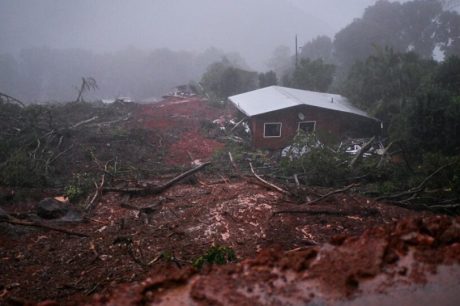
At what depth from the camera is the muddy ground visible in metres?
1.42

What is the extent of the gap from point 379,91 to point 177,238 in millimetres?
16984

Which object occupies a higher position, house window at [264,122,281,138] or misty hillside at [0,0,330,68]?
misty hillside at [0,0,330,68]

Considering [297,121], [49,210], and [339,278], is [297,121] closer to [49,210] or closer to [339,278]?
[49,210]

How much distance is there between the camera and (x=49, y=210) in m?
6.09

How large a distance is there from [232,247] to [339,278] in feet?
11.8

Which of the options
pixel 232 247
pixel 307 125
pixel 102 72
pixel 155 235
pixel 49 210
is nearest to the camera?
pixel 232 247

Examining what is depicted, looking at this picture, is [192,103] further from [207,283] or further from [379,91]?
[207,283]

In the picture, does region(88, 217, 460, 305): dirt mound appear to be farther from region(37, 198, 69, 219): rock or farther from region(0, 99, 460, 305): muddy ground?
region(37, 198, 69, 219): rock

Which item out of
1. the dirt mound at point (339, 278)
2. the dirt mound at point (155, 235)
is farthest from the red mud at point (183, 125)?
the dirt mound at point (339, 278)

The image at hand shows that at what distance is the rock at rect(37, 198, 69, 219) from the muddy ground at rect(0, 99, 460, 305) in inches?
8.8

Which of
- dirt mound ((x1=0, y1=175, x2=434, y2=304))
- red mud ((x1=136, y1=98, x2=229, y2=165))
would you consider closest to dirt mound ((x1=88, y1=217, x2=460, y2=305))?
dirt mound ((x1=0, y1=175, x2=434, y2=304))

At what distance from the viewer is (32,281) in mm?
3990

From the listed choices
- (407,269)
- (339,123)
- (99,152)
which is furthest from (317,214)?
(339,123)

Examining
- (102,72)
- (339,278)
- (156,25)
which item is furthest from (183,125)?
(156,25)
